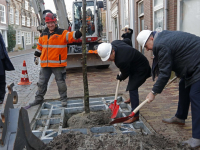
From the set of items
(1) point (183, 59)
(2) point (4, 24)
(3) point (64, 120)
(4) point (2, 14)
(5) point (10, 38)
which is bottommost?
(3) point (64, 120)

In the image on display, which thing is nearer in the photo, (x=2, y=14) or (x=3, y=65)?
(x=3, y=65)

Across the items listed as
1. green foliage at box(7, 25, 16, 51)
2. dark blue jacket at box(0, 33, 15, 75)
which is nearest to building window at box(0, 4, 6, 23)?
green foliage at box(7, 25, 16, 51)

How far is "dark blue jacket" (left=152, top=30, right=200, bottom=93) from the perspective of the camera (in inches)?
110

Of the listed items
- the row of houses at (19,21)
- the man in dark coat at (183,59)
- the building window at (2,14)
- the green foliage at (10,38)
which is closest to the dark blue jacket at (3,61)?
the man in dark coat at (183,59)

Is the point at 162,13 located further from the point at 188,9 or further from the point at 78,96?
the point at 78,96

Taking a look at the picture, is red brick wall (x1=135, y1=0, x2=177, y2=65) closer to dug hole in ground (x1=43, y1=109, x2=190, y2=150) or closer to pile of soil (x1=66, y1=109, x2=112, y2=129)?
pile of soil (x1=66, y1=109, x2=112, y2=129)

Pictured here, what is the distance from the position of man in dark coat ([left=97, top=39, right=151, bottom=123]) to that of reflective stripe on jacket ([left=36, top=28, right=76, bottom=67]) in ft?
4.46

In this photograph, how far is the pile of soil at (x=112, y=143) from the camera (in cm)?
263

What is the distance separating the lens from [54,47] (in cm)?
475

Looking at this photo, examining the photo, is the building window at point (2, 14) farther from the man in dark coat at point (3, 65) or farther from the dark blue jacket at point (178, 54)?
the dark blue jacket at point (178, 54)

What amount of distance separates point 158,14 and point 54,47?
5280 mm

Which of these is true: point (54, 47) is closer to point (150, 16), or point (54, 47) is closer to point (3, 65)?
point (3, 65)

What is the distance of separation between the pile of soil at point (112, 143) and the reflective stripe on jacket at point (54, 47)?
7.31 ft

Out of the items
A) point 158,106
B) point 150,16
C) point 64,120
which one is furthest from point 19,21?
point 158,106
